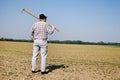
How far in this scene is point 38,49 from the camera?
32.7ft

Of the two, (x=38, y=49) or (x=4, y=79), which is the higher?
(x=38, y=49)

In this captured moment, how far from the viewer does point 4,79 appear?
862cm

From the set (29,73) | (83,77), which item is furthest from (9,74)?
(83,77)

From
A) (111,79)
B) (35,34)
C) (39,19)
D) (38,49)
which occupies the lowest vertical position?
(111,79)

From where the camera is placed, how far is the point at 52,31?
9.77m

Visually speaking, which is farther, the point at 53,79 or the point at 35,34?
the point at 35,34

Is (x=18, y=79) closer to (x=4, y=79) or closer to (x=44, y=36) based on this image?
(x=4, y=79)

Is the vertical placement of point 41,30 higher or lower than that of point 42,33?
higher

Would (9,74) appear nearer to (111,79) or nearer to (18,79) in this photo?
(18,79)

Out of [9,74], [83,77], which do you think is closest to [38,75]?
[9,74]

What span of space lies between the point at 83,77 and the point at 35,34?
271cm

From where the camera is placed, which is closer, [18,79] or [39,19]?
[18,79]

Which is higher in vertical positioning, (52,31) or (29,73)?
(52,31)

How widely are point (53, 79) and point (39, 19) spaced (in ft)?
8.67
